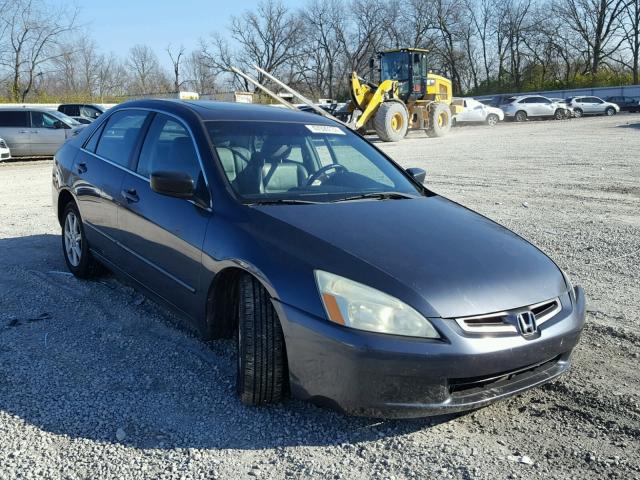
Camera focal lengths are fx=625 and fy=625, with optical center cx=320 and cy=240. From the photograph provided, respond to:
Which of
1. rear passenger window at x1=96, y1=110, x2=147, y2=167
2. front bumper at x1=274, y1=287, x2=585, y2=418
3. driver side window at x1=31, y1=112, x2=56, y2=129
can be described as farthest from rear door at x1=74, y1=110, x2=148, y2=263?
driver side window at x1=31, y1=112, x2=56, y2=129

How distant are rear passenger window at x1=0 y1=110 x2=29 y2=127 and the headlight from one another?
18.8 m

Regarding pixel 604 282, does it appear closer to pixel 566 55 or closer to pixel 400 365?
pixel 400 365

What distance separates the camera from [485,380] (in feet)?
9.25

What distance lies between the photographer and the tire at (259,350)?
302cm

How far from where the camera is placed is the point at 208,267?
3400mm

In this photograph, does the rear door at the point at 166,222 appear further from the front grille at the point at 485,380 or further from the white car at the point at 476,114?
the white car at the point at 476,114

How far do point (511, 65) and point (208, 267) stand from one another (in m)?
80.6

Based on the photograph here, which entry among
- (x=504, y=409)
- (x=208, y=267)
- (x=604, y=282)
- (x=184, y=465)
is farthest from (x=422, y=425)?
(x=604, y=282)

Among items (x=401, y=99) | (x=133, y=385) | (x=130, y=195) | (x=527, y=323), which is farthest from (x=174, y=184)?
(x=401, y=99)

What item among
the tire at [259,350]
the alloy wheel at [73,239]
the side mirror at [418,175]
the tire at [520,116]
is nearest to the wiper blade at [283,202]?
the tire at [259,350]

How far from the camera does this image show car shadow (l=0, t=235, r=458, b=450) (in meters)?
2.98

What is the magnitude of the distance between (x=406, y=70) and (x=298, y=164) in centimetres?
2237

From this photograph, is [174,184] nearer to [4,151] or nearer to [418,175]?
[418,175]

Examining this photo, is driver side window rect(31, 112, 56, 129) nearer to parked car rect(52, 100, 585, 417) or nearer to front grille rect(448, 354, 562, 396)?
parked car rect(52, 100, 585, 417)
